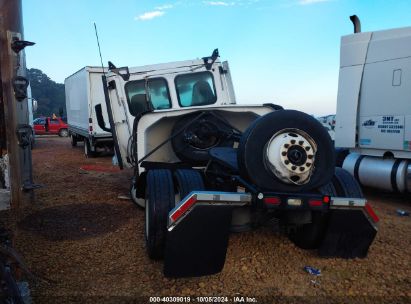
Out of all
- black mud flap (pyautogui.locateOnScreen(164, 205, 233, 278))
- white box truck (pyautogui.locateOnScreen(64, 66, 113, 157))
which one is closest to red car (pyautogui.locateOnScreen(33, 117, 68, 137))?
white box truck (pyautogui.locateOnScreen(64, 66, 113, 157))

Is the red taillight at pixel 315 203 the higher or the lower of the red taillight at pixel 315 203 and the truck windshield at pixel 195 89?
the lower

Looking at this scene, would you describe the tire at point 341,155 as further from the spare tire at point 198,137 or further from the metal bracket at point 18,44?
the metal bracket at point 18,44

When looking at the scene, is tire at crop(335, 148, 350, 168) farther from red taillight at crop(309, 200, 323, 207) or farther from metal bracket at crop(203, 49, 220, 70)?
red taillight at crop(309, 200, 323, 207)

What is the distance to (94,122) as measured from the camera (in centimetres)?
1305

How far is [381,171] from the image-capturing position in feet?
23.5

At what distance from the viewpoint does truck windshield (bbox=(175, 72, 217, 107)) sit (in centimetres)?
728

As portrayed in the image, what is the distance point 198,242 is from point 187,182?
35.3 inches

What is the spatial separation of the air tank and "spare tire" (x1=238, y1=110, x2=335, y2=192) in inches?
163

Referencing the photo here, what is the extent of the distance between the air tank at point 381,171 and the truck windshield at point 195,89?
3106 mm

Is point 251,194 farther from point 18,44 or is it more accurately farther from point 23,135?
point 18,44

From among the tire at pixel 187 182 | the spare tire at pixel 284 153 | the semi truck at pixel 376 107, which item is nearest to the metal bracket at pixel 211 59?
the semi truck at pixel 376 107

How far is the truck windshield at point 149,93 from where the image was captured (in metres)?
6.94

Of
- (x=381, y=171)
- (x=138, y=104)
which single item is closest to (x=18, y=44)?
(x=138, y=104)

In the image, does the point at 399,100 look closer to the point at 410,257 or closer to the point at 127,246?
the point at 410,257
